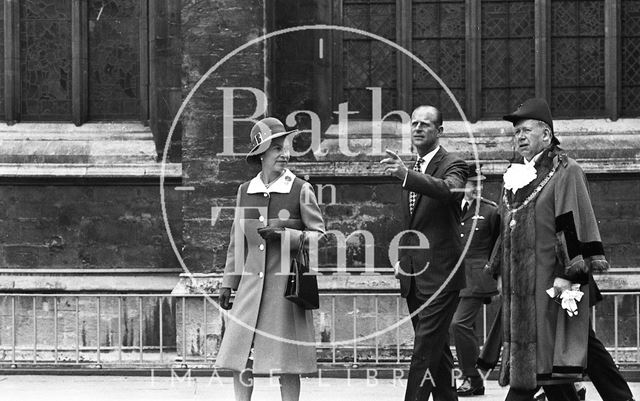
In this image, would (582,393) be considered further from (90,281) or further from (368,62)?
(90,281)

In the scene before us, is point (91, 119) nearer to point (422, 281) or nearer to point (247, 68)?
point (247, 68)

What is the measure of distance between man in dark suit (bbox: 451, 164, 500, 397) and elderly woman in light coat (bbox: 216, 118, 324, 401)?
2593mm

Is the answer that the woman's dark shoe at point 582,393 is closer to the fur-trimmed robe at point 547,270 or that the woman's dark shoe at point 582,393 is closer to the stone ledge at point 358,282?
the fur-trimmed robe at point 547,270

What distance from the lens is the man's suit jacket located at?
10531 mm

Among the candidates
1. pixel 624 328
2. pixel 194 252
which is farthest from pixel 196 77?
pixel 624 328

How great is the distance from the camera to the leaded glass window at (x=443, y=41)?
1623 centimetres

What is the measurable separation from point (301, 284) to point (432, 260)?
1147 millimetres

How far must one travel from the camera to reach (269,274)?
1009cm

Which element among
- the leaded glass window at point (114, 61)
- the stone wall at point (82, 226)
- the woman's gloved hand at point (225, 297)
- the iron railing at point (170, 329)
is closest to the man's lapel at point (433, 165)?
the woman's gloved hand at point (225, 297)

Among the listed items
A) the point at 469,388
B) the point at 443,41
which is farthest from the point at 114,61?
the point at 469,388

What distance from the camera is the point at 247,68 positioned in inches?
596

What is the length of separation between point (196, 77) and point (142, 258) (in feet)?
7.14

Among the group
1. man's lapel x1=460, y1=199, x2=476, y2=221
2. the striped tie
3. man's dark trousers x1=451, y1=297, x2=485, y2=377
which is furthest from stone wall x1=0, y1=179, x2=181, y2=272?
the striped tie

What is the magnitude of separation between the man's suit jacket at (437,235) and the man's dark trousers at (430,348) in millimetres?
88
